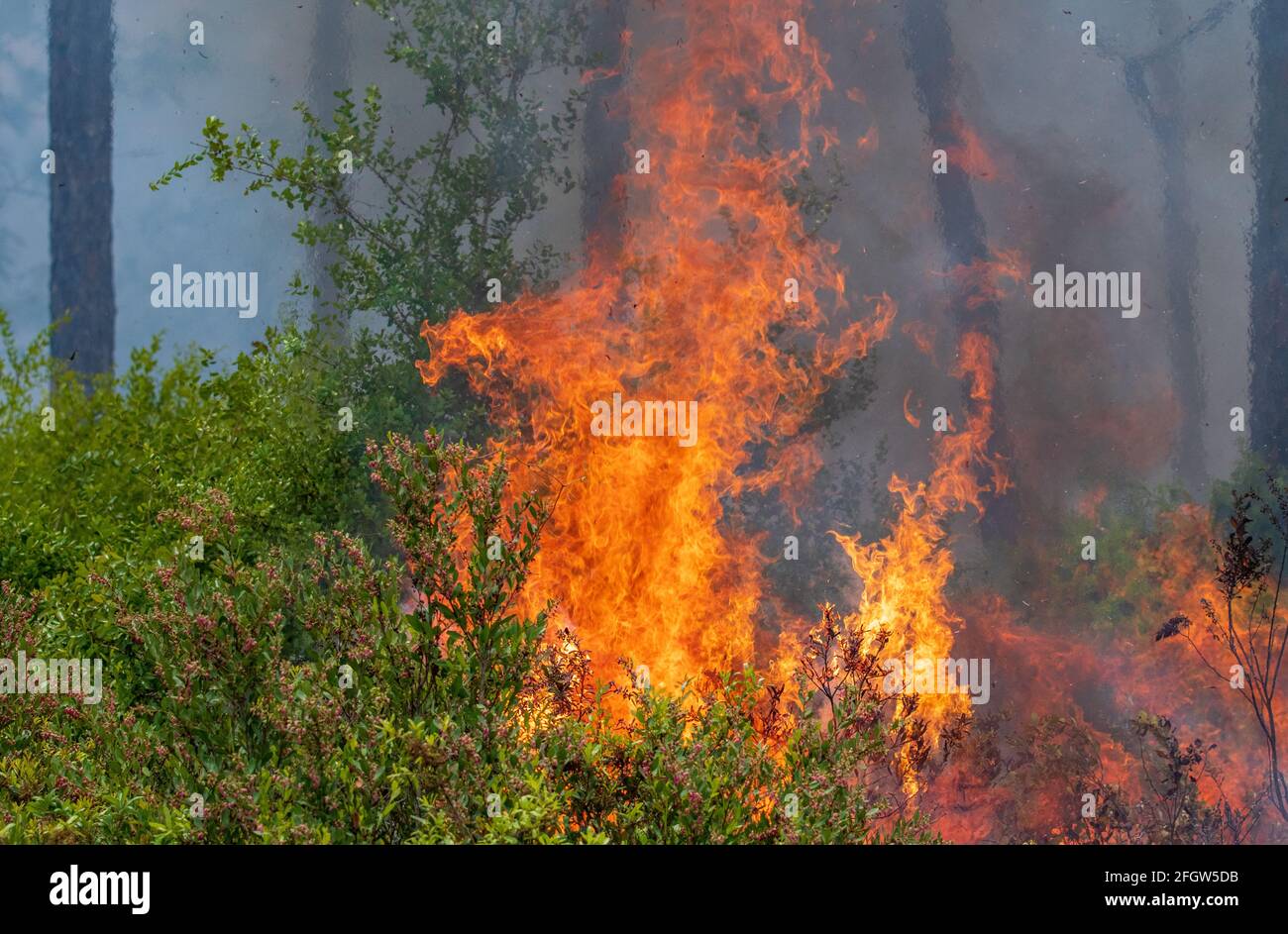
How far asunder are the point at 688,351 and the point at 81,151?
26.0ft

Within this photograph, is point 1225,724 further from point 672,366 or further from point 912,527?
point 672,366

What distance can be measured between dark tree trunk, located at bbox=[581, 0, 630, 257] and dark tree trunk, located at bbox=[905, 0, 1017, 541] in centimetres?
337

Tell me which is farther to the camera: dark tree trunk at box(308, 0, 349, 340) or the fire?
dark tree trunk at box(308, 0, 349, 340)

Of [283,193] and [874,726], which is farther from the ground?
[283,193]

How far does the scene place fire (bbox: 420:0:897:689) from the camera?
508 inches

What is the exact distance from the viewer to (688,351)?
1344cm

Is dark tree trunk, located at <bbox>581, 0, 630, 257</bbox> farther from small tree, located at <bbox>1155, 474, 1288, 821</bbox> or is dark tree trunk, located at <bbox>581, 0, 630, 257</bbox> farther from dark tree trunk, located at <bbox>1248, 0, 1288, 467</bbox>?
small tree, located at <bbox>1155, 474, 1288, 821</bbox>

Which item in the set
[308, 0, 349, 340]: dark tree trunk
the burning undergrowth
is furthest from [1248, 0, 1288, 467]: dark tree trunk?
[308, 0, 349, 340]: dark tree trunk

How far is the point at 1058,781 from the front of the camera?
1328cm

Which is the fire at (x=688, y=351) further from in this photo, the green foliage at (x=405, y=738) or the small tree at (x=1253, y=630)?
the green foliage at (x=405, y=738)

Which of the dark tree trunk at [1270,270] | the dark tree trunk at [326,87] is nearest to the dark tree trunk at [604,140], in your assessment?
→ the dark tree trunk at [326,87]
